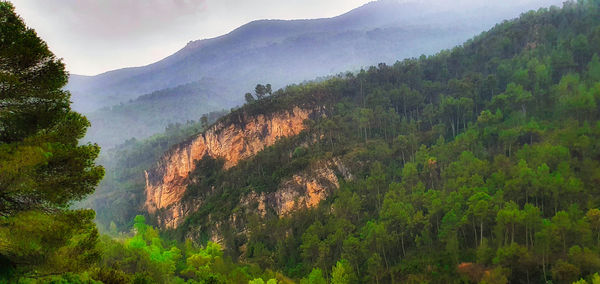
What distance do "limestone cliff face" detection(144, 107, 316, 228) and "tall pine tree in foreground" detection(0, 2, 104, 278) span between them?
81849 mm

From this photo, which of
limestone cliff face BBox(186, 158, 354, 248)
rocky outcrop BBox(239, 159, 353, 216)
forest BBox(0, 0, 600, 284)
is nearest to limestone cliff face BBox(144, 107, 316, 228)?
forest BBox(0, 0, 600, 284)

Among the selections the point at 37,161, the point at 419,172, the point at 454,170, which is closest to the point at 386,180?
the point at 419,172

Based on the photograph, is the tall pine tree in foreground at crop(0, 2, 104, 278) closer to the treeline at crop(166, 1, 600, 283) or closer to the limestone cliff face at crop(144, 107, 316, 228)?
the treeline at crop(166, 1, 600, 283)

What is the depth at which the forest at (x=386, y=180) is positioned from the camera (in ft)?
44.1

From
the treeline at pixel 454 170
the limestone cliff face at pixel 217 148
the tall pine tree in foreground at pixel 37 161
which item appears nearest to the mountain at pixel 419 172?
the treeline at pixel 454 170

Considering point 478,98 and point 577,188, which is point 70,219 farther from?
point 478,98

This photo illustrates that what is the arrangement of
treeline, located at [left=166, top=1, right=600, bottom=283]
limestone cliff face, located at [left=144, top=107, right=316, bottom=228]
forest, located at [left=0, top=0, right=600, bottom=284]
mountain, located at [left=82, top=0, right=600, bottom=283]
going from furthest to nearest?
limestone cliff face, located at [left=144, top=107, right=316, bottom=228], mountain, located at [left=82, top=0, right=600, bottom=283], treeline, located at [left=166, top=1, right=600, bottom=283], forest, located at [left=0, top=0, right=600, bottom=284]

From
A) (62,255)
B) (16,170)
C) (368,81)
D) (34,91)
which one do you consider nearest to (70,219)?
(62,255)

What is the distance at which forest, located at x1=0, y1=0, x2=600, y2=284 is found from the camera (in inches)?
529

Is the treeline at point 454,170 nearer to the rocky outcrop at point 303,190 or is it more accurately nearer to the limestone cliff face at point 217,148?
the rocky outcrop at point 303,190

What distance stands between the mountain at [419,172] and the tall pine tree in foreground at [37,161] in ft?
88.0

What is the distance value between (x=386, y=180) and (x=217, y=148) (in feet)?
178

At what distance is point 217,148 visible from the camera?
340ft

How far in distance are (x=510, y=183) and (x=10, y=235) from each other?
52.6m
